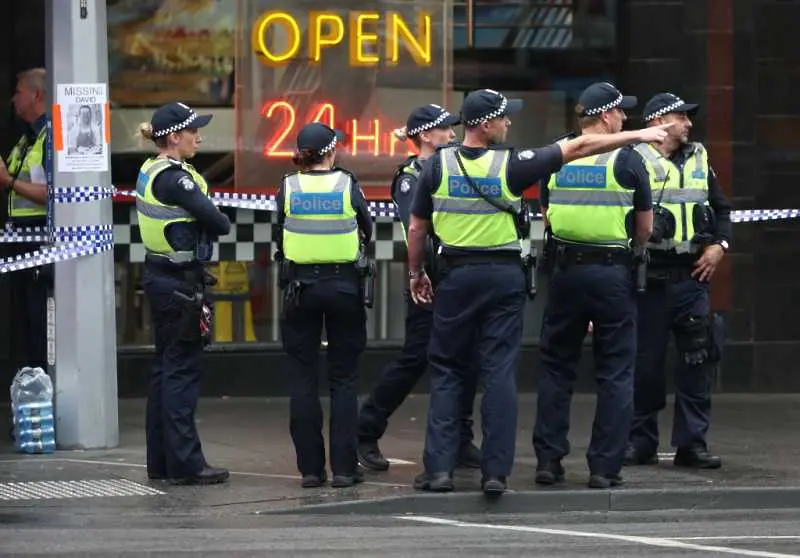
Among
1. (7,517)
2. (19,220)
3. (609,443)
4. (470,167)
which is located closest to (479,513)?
(609,443)

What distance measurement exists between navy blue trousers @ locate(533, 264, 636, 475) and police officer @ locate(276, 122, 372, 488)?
104 cm

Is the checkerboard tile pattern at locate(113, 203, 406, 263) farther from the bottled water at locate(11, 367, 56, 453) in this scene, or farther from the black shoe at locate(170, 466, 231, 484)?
the black shoe at locate(170, 466, 231, 484)

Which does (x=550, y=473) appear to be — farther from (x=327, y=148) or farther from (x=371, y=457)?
(x=327, y=148)

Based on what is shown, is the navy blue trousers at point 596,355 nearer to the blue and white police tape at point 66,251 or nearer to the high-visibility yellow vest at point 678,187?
the high-visibility yellow vest at point 678,187

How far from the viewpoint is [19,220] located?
1302 cm

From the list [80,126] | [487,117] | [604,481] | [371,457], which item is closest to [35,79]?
[80,126]

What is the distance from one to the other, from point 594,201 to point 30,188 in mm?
4331

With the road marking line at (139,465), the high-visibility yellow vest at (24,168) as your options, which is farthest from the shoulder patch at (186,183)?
the high-visibility yellow vest at (24,168)

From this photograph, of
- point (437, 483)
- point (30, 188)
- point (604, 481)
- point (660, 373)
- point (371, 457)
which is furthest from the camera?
point (30, 188)

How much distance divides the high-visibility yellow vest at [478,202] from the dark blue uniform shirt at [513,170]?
0.03m

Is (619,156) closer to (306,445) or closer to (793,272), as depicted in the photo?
(306,445)

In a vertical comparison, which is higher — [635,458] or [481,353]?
[481,353]

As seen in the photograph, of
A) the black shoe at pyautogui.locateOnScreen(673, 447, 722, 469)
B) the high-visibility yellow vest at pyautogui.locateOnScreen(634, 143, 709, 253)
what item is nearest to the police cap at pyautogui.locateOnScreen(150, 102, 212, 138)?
the high-visibility yellow vest at pyautogui.locateOnScreen(634, 143, 709, 253)

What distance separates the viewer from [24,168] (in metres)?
12.9
